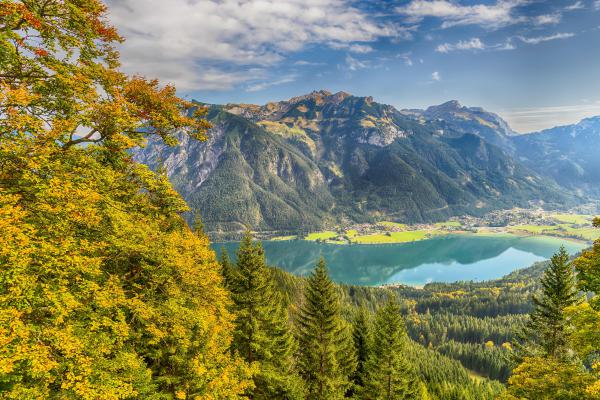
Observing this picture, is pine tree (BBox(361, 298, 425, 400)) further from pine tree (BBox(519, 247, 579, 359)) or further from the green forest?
A: pine tree (BBox(519, 247, 579, 359))

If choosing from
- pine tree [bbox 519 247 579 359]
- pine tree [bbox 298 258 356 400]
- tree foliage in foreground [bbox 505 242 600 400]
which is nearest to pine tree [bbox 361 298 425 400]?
pine tree [bbox 298 258 356 400]

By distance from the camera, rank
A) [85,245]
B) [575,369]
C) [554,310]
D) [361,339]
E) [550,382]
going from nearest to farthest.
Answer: [85,245]
[575,369]
[550,382]
[554,310]
[361,339]

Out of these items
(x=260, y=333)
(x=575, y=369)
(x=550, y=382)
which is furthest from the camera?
(x=260, y=333)

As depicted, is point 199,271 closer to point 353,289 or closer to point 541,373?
point 541,373

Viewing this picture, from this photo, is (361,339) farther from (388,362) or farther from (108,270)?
(108,270)

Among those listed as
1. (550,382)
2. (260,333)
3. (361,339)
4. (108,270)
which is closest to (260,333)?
(260,333)

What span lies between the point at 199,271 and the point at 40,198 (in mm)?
8345

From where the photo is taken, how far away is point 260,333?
24.7 meters

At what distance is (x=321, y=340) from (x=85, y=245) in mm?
23333

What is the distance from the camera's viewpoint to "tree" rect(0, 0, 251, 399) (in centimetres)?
877

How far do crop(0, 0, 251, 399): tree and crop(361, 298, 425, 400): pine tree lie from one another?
56.5 ft

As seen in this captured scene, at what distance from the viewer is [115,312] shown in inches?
496

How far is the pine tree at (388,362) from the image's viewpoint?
30016 mm

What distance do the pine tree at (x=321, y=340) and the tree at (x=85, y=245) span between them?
1204cm
